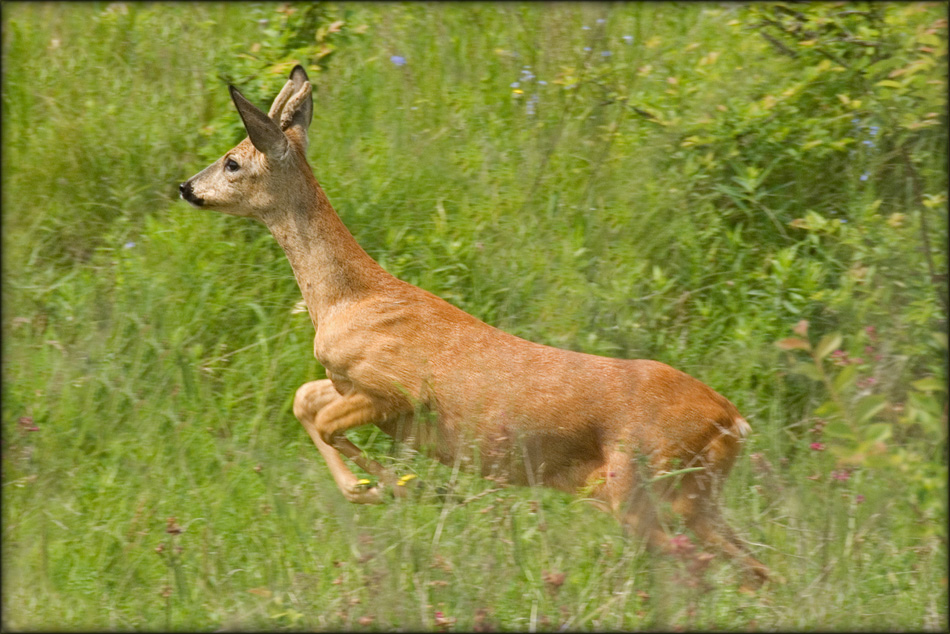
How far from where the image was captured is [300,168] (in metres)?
5.23

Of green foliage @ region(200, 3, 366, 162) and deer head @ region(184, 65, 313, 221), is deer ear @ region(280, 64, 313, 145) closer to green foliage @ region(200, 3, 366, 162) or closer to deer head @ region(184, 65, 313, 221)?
deer head @ region(184, 65, 313, 221)

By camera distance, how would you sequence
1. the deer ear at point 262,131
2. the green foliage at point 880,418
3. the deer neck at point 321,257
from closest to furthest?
1. the green foliage at point 880,418
2. the deer ear at point 262,131
3. the deer neck at point 321,257

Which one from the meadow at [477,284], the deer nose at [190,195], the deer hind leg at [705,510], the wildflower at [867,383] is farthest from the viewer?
the deer nose at [190,195]

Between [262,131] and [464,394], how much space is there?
1456 millimetres

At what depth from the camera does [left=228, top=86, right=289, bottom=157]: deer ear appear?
4.95 m

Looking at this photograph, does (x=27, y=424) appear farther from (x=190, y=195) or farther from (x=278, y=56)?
(x=278, y=56)

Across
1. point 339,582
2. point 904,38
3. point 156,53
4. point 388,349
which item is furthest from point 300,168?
point 904,38

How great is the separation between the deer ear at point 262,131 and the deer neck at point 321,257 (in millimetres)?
224

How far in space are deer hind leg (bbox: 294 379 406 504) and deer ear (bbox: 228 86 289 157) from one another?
1.05 metres

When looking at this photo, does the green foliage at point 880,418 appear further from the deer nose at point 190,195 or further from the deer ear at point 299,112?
the deer nose at point 190,195

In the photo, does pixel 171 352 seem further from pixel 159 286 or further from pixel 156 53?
pixel 156 53

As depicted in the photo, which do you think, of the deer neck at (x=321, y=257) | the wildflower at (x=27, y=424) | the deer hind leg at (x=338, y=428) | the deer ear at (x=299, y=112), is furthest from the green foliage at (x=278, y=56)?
the deer hind leg at (x=338, y=428)

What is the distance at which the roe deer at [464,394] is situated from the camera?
4.59 metres

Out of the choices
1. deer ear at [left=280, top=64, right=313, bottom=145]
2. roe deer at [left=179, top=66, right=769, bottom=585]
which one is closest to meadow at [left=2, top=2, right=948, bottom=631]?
roe deer at [left=179, top=66, right=769, bottom=585]
